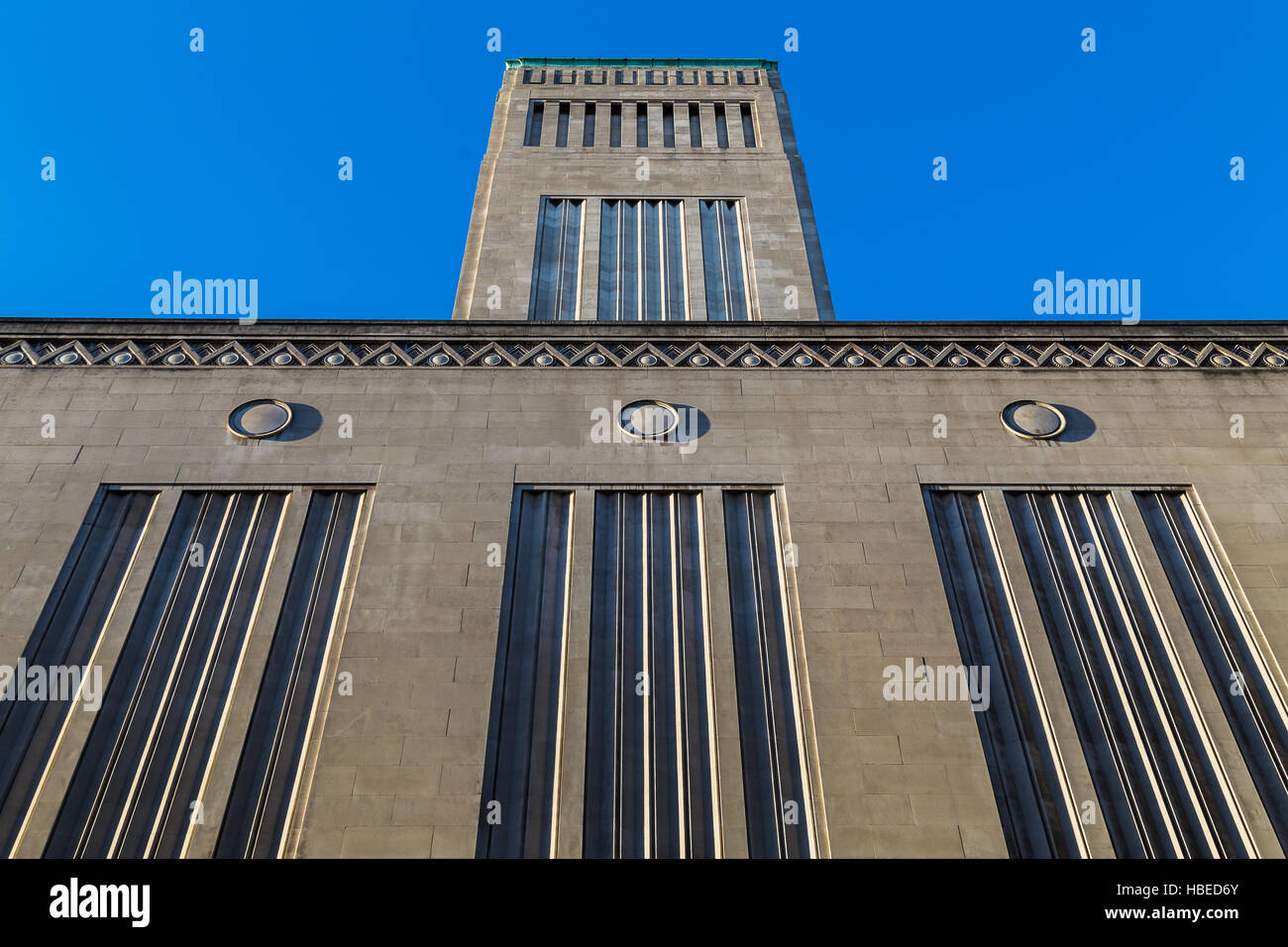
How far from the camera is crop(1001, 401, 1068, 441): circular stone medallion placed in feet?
55.7

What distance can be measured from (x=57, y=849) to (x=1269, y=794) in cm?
1382

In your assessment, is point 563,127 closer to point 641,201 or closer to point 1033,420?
point 641,201

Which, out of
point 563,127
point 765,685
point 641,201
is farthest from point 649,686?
point 563,127

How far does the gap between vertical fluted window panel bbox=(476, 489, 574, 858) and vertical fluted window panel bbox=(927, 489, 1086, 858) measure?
5.22 meters

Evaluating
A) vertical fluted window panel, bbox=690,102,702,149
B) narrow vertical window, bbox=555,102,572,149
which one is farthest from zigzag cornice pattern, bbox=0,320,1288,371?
vertical fluted window panel, bbox=690,102,702,149

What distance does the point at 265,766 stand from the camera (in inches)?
511

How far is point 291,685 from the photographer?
13.8m

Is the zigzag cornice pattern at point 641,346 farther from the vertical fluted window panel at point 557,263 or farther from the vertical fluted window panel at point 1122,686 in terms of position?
the vertical fluted window panel at point 557,263

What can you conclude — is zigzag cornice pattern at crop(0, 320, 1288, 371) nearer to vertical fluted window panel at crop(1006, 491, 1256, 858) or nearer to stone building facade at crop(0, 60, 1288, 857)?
stone building facade at crop(0, 60, 1288, 857)

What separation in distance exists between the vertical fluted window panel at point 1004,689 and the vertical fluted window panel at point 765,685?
7.43 ft

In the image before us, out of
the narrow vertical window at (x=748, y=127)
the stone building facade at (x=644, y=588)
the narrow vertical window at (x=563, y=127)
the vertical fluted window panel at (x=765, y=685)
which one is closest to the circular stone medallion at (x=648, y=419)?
the stone building facade at (x=644, y=588)
